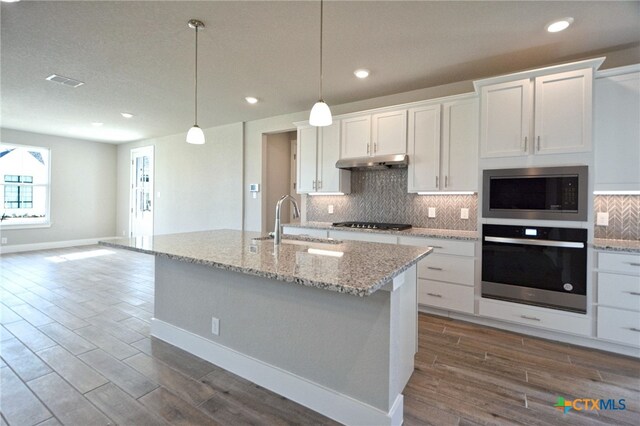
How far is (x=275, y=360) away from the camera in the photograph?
197cm

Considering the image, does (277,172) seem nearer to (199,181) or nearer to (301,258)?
(199,181)

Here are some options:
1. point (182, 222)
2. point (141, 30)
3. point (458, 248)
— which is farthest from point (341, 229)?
point (182, 222)

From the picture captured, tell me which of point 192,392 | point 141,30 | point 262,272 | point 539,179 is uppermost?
point 141,30

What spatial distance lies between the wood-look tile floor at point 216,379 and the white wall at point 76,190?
16.2 feet

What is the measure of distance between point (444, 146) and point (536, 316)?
73.0 inches

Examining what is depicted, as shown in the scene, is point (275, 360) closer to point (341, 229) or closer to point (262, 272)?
point (262, 272)

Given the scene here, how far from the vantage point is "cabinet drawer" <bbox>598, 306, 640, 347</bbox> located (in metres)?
2.42

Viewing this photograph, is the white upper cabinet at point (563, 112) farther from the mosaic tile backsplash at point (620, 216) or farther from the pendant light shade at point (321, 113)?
the pendant light shade at point (321, 113)

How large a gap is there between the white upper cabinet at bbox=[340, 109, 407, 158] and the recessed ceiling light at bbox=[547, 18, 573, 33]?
1435 millimetres

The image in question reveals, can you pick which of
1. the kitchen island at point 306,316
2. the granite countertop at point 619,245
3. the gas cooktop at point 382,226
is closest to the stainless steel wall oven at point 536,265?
the granite countertop at point 619,245

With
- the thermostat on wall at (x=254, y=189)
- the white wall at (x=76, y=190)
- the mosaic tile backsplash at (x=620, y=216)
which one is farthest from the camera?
the white wall at (x=76, y=190)

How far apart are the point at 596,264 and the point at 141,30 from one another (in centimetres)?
426

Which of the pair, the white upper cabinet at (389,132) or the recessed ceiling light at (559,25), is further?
the white upper cabinet at (389,132)

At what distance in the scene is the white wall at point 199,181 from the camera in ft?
18.9
